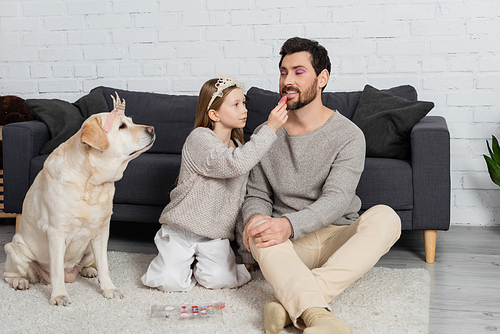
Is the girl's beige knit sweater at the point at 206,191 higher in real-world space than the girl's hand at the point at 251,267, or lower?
higher

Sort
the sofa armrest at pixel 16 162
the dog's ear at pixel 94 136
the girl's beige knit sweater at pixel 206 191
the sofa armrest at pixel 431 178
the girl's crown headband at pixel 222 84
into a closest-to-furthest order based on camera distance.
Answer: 1. the dog's ear at pixel 94 136
2. the girl's beige knit sweater at pixel 206 191
3. the girl's crown headband at pixel 222 84
4. the sofa armrest at pixel 431 178
5. the sofa armrest at pixel 16 162

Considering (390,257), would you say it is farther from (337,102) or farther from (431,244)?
(337,102)

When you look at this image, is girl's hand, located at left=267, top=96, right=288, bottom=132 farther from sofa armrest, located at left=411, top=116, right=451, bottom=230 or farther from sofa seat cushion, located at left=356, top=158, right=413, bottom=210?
sofa armrest, located at left=411, top=116, right=451, bottom=230

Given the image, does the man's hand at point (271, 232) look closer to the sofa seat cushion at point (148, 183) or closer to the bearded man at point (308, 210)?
the bearded man at point (308, 210)

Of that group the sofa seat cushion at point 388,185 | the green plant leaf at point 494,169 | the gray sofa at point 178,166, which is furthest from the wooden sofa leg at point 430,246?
the green plant leaf at point 494,169

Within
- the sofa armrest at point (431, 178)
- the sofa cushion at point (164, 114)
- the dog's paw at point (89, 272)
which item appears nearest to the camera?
the dog's paw at point (89, 272)

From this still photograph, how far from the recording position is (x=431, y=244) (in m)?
2.33

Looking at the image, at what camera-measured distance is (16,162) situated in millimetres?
2615

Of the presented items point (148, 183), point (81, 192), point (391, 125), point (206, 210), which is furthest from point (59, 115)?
point (391, 125)

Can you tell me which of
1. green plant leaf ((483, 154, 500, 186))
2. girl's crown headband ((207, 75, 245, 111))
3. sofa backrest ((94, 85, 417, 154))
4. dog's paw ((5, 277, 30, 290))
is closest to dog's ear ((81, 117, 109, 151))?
girl's crown headband ((207, 75, 245, 111))

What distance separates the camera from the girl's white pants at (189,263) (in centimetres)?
194

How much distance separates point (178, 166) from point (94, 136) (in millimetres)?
860

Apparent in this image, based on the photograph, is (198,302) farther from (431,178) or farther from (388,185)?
(431,178)

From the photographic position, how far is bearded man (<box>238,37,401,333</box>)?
159 cm
